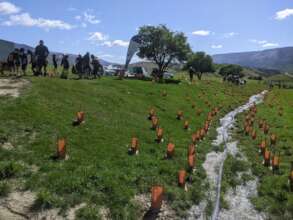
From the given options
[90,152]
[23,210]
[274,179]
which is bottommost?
[274,179]

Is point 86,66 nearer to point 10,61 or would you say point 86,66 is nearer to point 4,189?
point 10,61

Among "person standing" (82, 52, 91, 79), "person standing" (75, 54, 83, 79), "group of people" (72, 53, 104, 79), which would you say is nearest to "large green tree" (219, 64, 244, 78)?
"group of people" (72, 53, 104, 79)

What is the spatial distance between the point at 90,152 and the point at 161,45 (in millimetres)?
56215

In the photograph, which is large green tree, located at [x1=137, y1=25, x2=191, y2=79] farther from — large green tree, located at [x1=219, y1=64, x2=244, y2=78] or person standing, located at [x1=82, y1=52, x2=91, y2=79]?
large green tree, located at [x1=219, y1=64, x2=244, y2=78]

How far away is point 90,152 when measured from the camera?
13383 millimetres

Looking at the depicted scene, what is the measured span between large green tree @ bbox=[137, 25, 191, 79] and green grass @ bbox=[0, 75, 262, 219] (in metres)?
45.4

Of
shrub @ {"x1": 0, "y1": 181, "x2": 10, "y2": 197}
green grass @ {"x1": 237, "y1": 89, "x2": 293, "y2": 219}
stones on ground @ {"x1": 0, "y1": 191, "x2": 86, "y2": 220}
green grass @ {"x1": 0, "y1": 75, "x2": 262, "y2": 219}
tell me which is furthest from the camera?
green grass @ {"x1": 237, "y1": 89, "x2": 293, "y2": 219}

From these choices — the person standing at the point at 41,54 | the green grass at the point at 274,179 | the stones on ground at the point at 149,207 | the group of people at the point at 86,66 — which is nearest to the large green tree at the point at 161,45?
the group of people at the point at 86,66

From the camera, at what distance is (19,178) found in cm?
1058

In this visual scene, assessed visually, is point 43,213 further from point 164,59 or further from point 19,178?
point 164,59

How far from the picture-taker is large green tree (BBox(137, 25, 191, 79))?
2641 inches

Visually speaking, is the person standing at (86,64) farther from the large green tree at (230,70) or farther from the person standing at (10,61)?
the large green tree at (230,70)

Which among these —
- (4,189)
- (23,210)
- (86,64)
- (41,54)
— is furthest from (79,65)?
(23,210)

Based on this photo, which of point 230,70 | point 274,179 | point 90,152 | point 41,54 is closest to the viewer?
point 90,152
